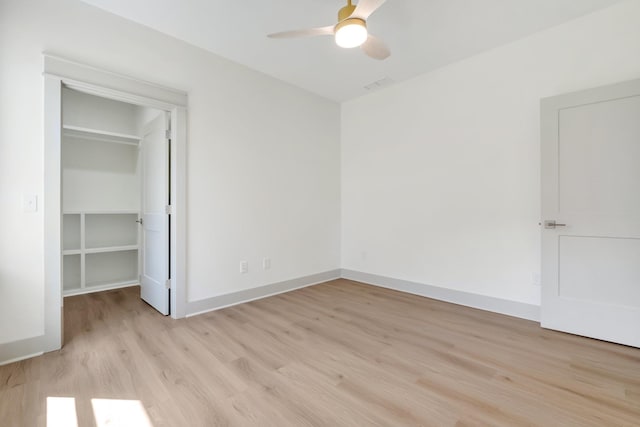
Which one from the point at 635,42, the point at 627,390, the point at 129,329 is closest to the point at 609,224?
the point at 627,390

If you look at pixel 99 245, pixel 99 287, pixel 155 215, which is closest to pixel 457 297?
pixel 155 215

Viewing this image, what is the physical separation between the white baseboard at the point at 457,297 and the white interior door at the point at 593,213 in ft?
0.71

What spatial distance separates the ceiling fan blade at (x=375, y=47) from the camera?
2217 millimetres

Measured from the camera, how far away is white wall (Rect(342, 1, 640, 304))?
258 cm

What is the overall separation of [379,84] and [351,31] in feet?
6.77

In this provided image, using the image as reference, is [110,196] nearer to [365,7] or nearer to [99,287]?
[99,287]

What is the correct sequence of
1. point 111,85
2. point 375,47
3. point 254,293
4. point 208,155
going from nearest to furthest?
point 375,47 < point 111,85 < point 208,155 < point 254,293

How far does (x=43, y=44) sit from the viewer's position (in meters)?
2.16

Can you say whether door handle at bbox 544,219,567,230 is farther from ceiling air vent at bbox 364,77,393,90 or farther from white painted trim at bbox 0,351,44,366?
white painted trim at bbox 0,351,44,366

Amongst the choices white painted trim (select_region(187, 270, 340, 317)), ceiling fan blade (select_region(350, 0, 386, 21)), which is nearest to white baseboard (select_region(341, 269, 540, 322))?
white painted trim (select_region(187, 270, 340, 317))

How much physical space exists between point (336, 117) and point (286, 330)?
331 cm

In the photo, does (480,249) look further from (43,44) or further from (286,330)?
(43,44)

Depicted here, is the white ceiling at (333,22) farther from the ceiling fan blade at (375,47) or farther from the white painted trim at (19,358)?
the white painted trim at (19,358)

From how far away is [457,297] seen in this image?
333 cm
